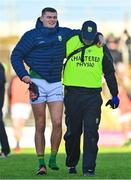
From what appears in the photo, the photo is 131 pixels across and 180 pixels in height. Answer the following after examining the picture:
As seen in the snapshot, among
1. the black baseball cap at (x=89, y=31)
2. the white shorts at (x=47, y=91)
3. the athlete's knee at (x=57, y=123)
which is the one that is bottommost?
the athlete's knee at (x=57, y=123)

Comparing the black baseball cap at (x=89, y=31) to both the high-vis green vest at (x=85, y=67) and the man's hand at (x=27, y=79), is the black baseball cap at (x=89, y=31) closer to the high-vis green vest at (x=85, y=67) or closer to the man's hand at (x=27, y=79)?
the high-vis green vest at (x=85, y=67)

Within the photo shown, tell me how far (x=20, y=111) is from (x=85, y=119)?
13.0 m

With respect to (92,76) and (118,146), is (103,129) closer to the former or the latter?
(118,146)

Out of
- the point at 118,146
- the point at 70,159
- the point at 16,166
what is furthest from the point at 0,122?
the point at 118,146

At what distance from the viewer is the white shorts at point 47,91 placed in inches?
465

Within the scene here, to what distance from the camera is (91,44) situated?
11500 millimetres

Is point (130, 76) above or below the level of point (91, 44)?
below

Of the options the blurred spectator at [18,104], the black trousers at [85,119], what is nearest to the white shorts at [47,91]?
the black trousers at [85,119]

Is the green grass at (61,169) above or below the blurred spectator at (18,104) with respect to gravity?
above

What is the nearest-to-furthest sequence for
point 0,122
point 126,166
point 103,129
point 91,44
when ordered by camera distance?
point 91,44, point 126,166, point 0,122, point 103,129

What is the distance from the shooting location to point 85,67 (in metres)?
11.5

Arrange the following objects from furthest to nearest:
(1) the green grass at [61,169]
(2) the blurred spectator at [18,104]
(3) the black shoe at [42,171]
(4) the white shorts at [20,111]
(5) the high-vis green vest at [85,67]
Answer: (4) the white shorts at [20,111], (2) the blurred spectator at [18,104], (3) the black shoe at [42,171], (5) the high-vis green vest at [85,67], (1) the green grass at [61,169]

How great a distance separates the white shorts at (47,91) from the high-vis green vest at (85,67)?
1.02 feet

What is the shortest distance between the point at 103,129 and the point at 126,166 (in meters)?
11.8
